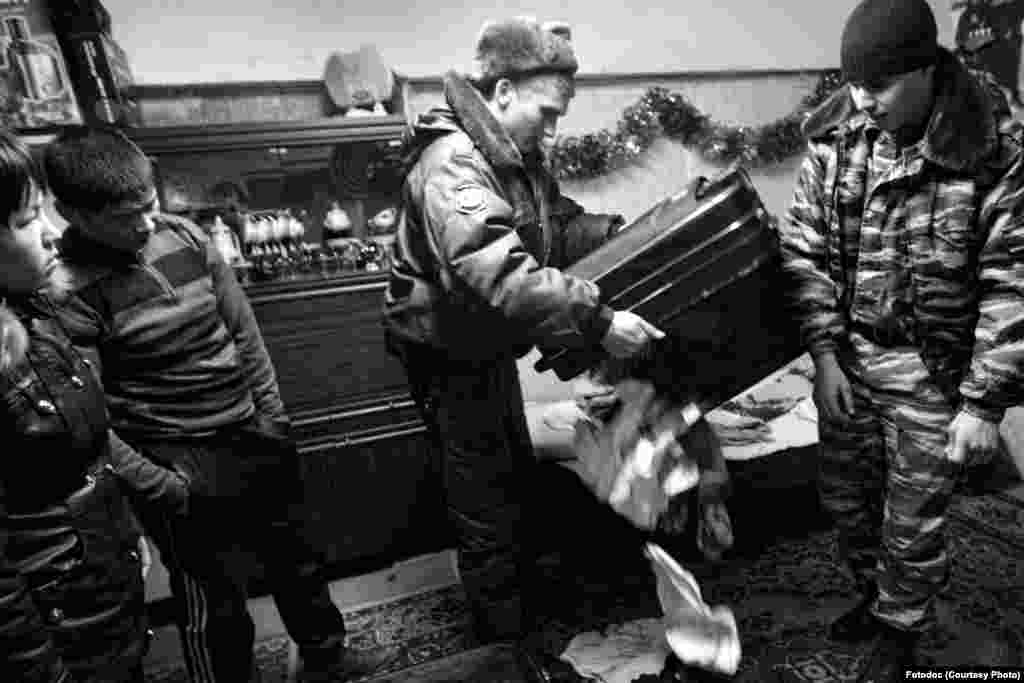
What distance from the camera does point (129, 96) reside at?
115 inches

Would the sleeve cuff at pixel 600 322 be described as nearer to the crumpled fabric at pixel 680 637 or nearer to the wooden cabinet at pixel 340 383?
the crumpled fabric at pixel 680 637

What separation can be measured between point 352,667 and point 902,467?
193 centimetres

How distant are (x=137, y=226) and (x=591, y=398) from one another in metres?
1.36

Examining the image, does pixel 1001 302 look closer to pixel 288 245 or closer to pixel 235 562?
pixel 235 562

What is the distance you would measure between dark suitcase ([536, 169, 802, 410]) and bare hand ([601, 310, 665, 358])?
0.12 feet

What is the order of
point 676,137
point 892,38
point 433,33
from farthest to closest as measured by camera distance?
1. point 676,137
2. point 433,33
3. point 892,38

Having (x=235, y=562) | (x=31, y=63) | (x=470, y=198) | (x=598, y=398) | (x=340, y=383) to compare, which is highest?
(x=31, y=63)

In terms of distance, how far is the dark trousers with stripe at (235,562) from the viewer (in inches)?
72.1

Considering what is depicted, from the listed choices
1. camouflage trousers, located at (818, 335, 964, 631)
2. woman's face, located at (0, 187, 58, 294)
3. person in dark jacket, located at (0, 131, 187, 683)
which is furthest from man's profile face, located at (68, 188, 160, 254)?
camouflage trousers, located at (818, 335, 964, 631)

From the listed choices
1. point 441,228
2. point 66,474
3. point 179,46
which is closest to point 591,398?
point 441,228

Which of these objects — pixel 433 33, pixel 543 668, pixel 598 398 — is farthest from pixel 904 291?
pixel 433 33

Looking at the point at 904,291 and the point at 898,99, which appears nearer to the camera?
the point at 898,99

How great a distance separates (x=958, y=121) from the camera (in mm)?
1500

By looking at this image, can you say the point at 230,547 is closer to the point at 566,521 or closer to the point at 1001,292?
the point at 566,521
